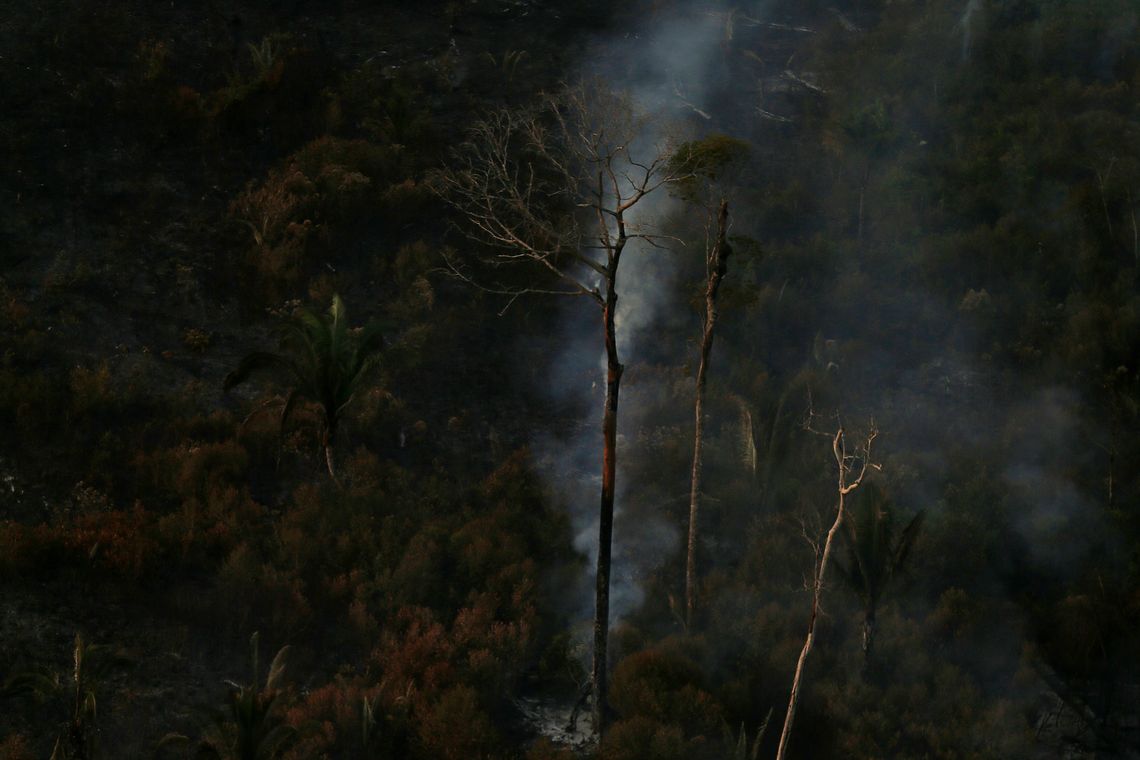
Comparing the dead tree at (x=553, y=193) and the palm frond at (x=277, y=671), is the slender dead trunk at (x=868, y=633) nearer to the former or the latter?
the dead tree at (x=553, y=193)

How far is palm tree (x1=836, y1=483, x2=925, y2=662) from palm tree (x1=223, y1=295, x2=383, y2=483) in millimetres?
8088

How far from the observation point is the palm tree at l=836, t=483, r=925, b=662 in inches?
589

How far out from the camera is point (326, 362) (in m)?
16.7

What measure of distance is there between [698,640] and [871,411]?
7.01 meters

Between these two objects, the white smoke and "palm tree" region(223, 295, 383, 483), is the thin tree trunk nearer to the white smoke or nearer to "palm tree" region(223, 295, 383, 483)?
"palm tree" region(223, 295, 383, 483)

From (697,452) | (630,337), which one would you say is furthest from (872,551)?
(630,337)

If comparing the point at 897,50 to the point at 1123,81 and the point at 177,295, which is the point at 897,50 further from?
the point at 177,295

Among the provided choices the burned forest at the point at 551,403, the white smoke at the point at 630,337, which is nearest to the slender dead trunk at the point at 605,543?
the burned forest at the point at 551,403

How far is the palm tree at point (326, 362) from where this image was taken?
1656cm

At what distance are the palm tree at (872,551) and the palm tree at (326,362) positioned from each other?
8.09 meters

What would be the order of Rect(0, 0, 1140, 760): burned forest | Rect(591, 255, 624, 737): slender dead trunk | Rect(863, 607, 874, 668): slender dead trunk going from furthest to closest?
Rect(863, 607, 874, 668): slender dead trunk → Rect(0, 0, 1140, 760): burned forest → Rect(591, 255, 624, 737): slender dead trunk

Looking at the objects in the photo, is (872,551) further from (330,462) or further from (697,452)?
(330,462)

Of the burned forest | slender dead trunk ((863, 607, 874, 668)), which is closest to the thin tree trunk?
the burned forest

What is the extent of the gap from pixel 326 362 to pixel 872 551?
897 centimetres
